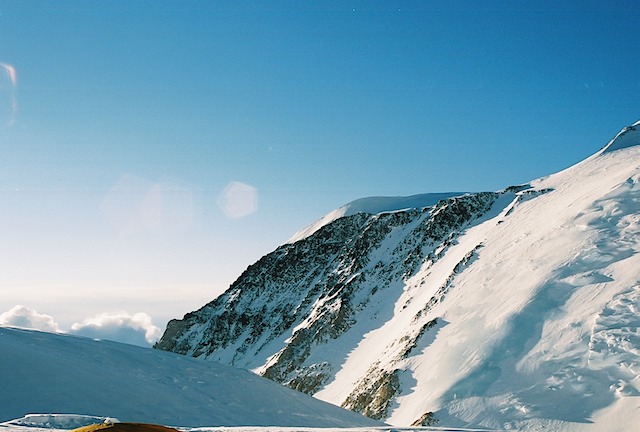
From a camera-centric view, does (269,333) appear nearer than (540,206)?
No

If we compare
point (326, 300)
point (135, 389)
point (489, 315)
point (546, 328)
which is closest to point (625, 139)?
point (489, 315)

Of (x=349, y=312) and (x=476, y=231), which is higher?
(x=476, y=231)

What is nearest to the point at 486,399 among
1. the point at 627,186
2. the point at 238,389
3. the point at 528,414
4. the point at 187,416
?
the point at 528,414

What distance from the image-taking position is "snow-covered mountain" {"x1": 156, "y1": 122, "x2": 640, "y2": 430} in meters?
23.5

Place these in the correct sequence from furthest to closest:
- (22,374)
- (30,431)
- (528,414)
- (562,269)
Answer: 1. (562,269)
2. (528,414)
3. (22,374)
4. (30,431)

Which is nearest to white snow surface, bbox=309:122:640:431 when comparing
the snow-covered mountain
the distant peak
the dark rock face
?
the snow-covered mountain

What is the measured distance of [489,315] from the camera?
103ft

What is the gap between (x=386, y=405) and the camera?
108ft

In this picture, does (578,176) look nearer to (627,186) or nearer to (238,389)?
(627,186)

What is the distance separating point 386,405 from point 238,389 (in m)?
19.7

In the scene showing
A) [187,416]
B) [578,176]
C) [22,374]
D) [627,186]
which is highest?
[578,176]

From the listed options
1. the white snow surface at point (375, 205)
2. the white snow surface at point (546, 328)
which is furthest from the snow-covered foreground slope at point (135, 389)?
the white snow surface at point (375, 205)

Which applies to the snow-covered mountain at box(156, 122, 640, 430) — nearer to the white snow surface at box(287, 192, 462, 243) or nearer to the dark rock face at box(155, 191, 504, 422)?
the dark rock face at box(155, 191, 504, 422)

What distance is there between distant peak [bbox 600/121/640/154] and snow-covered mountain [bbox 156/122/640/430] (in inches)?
7.3
